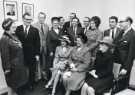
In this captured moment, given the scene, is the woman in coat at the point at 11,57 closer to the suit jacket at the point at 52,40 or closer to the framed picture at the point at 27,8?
the suit jacket at the point at 52,40

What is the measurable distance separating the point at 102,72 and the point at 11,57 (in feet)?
5.64

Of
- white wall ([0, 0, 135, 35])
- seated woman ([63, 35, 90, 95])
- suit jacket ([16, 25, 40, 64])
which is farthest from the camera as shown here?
white wall ([0, 0, 135, 35])

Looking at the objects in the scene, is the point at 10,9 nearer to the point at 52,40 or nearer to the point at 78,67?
the point at 52,40

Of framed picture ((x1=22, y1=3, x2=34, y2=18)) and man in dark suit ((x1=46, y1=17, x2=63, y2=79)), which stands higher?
framed picture ((x1=22, y1=3, x2=34, y2=18))

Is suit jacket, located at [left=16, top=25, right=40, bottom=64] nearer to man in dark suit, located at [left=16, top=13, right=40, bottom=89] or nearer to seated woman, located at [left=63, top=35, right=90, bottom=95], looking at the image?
man in dark suit, located at [left=16, top=13, right=40, bottom=89]

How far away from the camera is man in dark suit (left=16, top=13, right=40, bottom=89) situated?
4398mm

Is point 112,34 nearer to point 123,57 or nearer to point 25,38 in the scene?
point 123,57

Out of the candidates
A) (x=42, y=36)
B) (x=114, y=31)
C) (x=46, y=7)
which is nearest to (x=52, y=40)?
(x=42, y=36)

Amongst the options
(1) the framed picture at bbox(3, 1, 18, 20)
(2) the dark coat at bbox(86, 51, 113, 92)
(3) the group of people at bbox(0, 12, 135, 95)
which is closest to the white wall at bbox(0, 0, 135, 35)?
(1) the framed picture at bbox(3, 1, 18, 20)

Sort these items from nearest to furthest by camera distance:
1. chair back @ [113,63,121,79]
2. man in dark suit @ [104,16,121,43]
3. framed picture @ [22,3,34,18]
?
chair back @ [113,63,121,79] < man in dark suit @ [104,16,121,43] < framed picture @ [22,3,34,18]

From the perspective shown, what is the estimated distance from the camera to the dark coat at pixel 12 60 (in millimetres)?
3811

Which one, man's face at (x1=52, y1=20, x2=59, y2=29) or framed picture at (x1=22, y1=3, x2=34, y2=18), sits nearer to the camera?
man's face at (x1=52, y1=20, x2=59, y2=29)

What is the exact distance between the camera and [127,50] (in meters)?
4.27

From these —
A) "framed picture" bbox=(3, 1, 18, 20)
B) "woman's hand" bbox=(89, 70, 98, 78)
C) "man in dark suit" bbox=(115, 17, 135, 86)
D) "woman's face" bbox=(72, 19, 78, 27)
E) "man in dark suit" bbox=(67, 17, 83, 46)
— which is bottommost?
"woman's hand" bbox=(89, 70, 98, 78)
